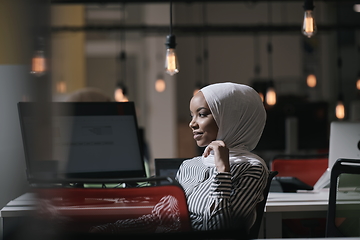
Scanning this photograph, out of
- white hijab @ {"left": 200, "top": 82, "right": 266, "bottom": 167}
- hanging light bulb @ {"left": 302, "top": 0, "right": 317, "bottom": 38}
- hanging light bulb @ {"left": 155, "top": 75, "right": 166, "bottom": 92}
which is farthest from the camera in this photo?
hanging light bulb @ {"left": 155, "top": 75, "right": 166, "bottom": 92}

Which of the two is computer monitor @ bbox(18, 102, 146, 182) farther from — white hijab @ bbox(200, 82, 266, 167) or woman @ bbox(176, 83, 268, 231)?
white hijab @ bbox(200, 82, 266, 167)

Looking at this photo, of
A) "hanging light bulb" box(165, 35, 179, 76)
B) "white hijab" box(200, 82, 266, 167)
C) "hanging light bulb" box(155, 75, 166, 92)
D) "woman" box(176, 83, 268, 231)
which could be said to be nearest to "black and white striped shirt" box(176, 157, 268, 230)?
"woman" box(176, 83, 268, 231)

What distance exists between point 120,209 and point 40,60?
0.48m

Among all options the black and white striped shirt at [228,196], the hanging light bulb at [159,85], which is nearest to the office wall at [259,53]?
the hanging light bulb at [159,85]

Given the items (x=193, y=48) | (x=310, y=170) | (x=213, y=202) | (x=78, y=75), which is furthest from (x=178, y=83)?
(x=213, y=202)

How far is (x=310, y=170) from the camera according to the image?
3.48 metres

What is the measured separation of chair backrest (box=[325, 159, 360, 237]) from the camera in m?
2.17

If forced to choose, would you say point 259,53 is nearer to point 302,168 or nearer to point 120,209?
point 302,168

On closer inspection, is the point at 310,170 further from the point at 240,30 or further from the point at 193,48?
the point at 193,48

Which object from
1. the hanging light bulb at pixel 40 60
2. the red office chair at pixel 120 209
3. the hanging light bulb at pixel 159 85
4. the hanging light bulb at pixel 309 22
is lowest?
the red office chair at pixel 120 209

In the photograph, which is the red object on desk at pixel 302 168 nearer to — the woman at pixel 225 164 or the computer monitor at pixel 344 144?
the computer monitor at pixel 344 144

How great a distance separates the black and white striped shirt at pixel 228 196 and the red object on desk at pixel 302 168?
5.94 ft

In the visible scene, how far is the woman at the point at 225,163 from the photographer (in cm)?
159

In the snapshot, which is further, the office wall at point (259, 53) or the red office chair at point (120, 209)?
the office wall at point (259, 53)
